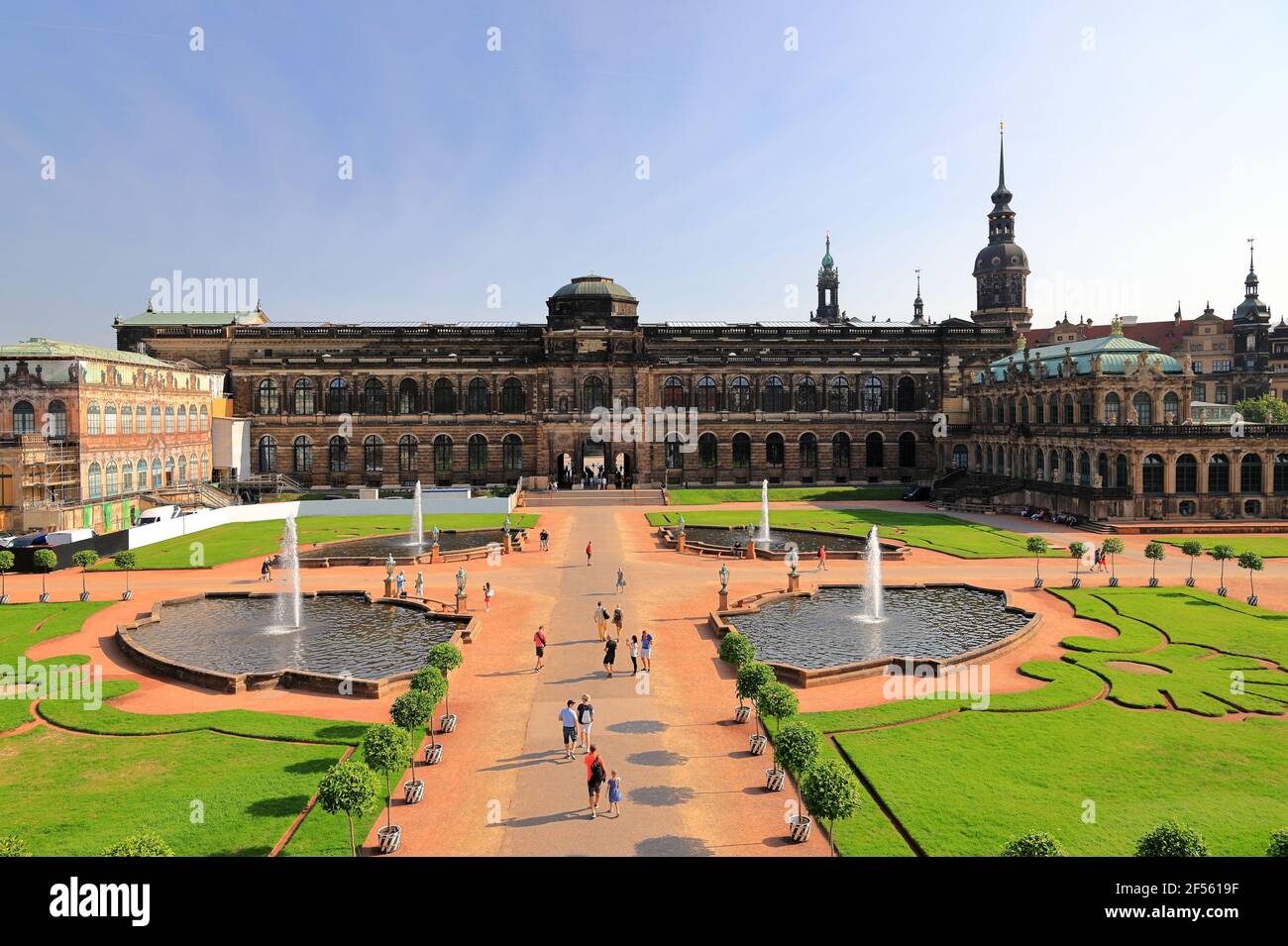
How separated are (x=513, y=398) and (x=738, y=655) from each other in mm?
76220

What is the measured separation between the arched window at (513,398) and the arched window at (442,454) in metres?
7.22

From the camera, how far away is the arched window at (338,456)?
97438 mm

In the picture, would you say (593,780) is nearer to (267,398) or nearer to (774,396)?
(774,396)

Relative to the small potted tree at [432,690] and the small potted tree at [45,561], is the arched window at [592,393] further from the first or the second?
the small potted tree at [432,690]

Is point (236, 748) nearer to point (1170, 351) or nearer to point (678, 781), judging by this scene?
point (678, 781)

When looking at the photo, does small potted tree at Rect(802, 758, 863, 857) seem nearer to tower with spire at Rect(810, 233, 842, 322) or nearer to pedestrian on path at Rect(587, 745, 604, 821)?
pedestrian on path at Rect(587, 745, 604, 821)

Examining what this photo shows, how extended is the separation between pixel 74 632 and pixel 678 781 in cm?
2922

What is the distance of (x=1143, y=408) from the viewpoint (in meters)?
73.6

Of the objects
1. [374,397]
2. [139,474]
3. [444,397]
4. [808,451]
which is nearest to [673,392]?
[808,451]

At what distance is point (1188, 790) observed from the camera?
2045cm

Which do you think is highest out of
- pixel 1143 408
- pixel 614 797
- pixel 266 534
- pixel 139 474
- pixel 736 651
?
pixel 1143 408

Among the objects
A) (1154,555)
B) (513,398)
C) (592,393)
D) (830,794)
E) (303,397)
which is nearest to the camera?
(830,794)

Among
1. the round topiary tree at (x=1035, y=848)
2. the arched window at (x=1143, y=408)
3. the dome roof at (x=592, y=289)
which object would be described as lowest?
the round topiary tree at (x=1035, y=848)

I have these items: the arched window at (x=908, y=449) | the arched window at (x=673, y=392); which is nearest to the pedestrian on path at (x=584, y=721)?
the arched window at (x=673, y=392)
